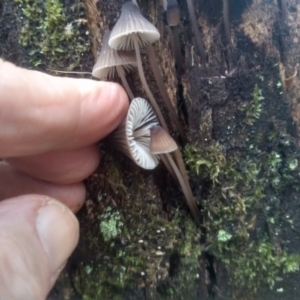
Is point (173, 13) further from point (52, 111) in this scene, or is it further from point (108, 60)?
point (52, 111)

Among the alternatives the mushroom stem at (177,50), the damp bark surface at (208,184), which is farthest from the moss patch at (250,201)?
the mushroom stem at (177,50)

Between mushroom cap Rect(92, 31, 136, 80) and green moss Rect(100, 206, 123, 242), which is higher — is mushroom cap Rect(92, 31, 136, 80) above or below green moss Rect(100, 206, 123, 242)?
above

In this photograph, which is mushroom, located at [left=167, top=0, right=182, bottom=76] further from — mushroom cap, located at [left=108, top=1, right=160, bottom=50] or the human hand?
the human hand

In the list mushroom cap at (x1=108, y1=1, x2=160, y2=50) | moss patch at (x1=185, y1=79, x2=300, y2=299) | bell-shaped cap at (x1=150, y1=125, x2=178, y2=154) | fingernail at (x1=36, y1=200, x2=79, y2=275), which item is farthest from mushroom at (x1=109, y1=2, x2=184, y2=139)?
fingernail at (x1=36, y1=200, x2=79, y2=275)

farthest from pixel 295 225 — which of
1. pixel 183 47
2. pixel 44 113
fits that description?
pixel 44 113

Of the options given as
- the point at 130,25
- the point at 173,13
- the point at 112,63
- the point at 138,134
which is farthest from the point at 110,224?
the point at 173,13

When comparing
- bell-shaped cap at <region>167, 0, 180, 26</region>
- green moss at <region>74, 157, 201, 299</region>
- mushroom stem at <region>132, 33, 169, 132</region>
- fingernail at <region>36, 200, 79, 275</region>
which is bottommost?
green moss at <region>74, 157, 201, 299</region>

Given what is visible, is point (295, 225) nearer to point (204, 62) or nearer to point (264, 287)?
point (264, 287)
